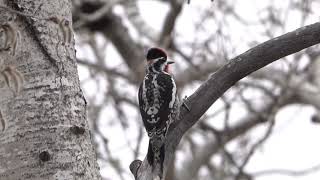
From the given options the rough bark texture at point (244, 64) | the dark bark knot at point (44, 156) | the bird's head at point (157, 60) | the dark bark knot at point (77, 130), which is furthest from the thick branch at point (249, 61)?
the bird's head at point (157, 60)

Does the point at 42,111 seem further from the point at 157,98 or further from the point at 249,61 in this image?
the point at 157,98

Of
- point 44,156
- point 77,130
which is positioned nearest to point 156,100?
point 77,130

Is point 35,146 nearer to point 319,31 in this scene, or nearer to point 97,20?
point 319,31

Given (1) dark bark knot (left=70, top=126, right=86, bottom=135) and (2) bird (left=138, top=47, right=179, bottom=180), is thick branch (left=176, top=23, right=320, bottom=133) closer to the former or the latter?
(1) dark bark knot (left=70, top=126, right=86, bottom=135)

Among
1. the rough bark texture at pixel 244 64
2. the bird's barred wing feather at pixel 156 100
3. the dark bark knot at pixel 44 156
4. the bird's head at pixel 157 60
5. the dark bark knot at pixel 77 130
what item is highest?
the bird's head at pixel 157 60

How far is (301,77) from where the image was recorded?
725cm

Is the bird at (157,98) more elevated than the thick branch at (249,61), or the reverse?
the bird at (157,98)

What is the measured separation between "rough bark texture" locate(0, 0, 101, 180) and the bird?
1.52m

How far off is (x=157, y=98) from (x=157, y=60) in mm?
479

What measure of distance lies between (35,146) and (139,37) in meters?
5.08

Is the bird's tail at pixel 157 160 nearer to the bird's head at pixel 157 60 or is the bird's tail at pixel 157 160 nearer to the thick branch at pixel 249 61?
the thick branch at pixel 249 61

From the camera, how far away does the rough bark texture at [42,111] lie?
2285mm

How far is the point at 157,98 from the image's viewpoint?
4.52 m

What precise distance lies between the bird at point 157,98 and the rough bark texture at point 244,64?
1.06m
